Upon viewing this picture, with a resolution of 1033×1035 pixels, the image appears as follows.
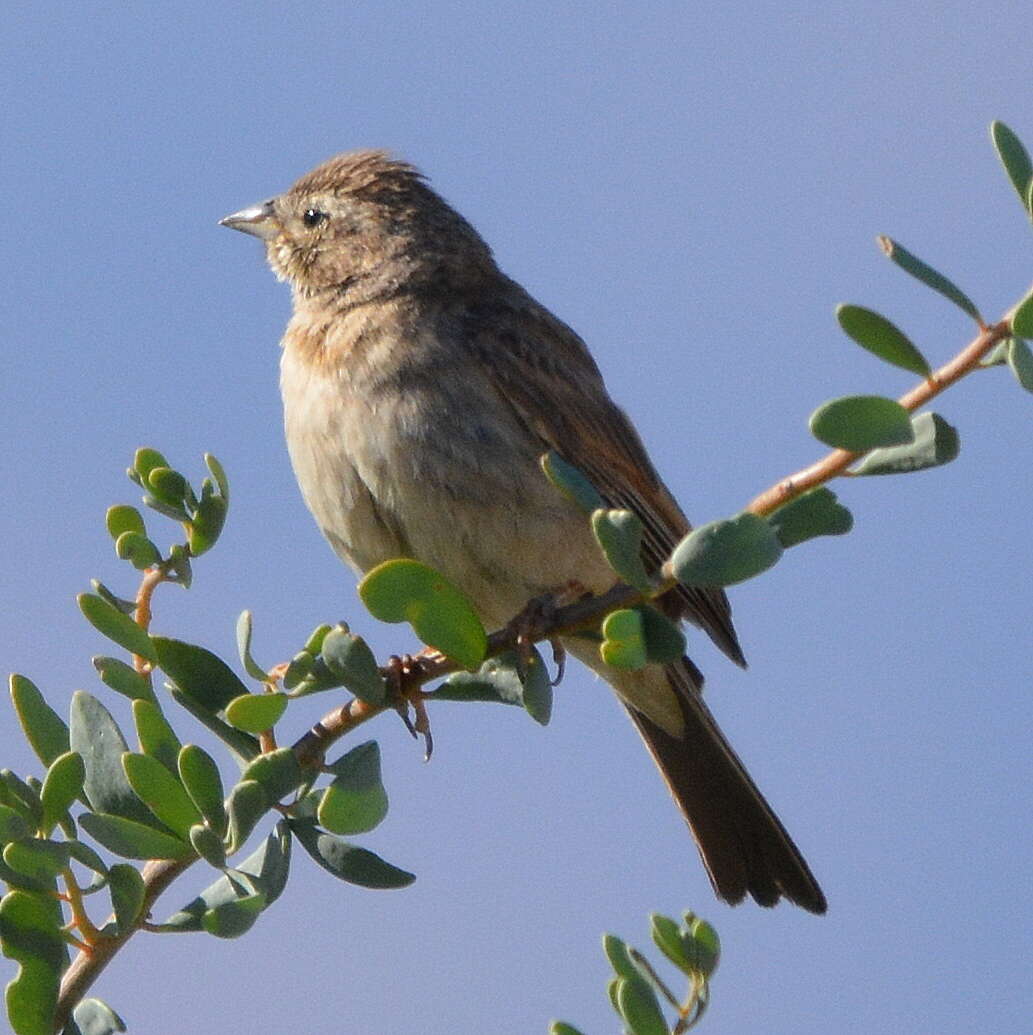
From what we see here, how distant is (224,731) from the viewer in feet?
7.36

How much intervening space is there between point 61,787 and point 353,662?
0.42m

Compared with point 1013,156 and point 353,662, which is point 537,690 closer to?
point 353,662

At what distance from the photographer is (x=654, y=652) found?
1.98 m

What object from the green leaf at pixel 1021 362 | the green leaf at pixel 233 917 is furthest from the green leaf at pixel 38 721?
the green leaf at pixel 1021 362

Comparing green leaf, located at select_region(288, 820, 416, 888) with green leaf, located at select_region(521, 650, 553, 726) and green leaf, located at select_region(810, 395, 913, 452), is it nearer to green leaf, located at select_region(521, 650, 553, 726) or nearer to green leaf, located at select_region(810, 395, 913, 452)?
green leaf, located at select_region(521, 650, 553, 726)

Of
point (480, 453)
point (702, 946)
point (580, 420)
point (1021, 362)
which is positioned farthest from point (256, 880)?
point (580, 420)

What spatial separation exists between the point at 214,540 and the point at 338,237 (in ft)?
12.6

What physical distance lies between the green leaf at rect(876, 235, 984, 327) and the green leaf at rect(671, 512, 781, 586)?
30 centimetres

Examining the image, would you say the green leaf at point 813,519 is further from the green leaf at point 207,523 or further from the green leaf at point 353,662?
the green leaf at point 207,523

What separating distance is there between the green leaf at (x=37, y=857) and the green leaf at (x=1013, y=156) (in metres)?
1.24

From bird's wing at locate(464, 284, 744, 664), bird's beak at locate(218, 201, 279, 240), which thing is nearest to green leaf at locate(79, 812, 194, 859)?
bird's wing at locate(464, 284, 744, 664)

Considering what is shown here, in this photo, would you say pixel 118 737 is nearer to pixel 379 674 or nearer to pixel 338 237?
pixel 379 674

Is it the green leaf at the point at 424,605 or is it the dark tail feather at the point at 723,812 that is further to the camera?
the dark tail feather at the point at 723,812

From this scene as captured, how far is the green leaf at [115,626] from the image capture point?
2158 millimetres
